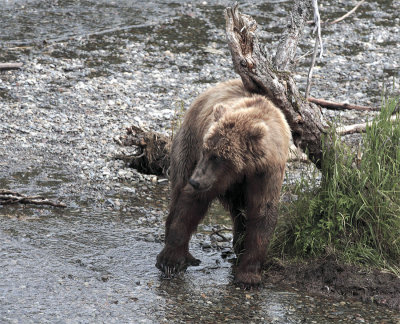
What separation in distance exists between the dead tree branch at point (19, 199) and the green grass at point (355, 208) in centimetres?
212

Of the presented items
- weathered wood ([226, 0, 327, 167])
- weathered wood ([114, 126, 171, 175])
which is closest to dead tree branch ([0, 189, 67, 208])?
weathered wood ([114, 126, 171, 175])

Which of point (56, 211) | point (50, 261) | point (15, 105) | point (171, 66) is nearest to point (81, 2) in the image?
point (171, 66)

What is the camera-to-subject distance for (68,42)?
37.3ft

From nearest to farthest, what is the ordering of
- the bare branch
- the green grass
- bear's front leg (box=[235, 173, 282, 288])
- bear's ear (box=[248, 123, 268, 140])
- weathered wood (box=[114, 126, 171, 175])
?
bear's ear (box=[248, 123, 268, 140]), bear's front leg (box=[235, 173, 282, 288]), the green grass, the bare branch, weathered wood (box=[114, 126, 171, 175])

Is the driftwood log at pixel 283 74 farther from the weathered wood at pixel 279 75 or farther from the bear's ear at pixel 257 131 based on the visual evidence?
the bear's ear at pixel 257 131

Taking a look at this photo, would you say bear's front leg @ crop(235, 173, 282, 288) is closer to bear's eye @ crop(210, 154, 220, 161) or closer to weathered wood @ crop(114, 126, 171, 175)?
bear's eye @ crop(210, 154, 220, 161)

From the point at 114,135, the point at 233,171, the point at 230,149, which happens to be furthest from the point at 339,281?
the point at 114,135

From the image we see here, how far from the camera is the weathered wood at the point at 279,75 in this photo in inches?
205

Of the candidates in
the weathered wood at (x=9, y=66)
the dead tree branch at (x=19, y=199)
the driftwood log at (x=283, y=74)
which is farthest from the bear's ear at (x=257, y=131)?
the weathered wood at (x=9, y=66)

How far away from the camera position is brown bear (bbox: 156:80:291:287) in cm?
484

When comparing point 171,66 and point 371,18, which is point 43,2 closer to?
point 171,66

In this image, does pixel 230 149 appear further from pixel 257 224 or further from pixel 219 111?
pixel 257 224

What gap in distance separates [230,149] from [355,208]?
121cm

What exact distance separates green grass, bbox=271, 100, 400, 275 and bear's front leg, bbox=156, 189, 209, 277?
75 cm
